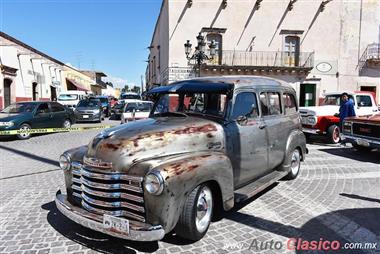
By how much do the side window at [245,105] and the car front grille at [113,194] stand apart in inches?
74.9

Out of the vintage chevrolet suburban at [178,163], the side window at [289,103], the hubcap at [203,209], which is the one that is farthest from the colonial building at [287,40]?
the hubcap at [203,209]

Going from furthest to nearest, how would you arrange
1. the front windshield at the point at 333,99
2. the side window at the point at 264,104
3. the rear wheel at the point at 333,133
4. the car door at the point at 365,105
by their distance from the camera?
1. the front windshield at the point at 333,99
2. the car door at the point at 365,105
3. the rear wheel at the point at 333,133
4. the side window at the point at 264,104

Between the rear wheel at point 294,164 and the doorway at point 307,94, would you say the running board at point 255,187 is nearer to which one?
the rear wheel at point 294,164

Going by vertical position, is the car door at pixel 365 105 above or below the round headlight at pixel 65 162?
above

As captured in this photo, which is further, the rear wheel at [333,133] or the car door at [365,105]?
the car door at [365,105]

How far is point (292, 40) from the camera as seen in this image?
23953 millimetres

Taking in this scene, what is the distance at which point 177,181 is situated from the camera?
331 centimetres

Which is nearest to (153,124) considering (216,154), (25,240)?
(216,154)

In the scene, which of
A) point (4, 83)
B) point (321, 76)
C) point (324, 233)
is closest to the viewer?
point (324, 233)

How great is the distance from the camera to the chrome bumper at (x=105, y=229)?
315 cm

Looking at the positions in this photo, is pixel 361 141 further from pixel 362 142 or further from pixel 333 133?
pixel 333 133

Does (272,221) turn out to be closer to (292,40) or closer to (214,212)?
(214,212)

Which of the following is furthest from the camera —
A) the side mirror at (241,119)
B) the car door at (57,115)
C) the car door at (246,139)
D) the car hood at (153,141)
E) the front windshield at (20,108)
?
the car door at (57,115)

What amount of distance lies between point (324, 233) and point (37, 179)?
5.55m
